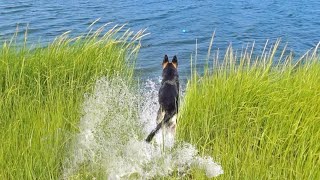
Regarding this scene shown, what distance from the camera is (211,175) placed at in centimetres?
333

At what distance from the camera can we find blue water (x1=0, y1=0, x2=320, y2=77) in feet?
35.4

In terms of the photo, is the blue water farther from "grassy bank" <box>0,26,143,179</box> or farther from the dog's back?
the dog's back

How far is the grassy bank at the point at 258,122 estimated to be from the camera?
3.42 metres

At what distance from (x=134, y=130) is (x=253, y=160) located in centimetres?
137

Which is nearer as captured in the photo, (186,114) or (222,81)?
(186,114)

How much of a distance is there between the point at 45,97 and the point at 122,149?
4.09 ft

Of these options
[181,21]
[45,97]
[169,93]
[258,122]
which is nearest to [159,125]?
[169,93]

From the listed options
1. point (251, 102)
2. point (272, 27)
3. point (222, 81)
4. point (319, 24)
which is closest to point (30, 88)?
point (222, 81)

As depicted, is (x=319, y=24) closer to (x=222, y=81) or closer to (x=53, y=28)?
(x=53, y=28)

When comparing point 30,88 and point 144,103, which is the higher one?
point 30,88

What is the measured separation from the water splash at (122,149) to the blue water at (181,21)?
4.10 m

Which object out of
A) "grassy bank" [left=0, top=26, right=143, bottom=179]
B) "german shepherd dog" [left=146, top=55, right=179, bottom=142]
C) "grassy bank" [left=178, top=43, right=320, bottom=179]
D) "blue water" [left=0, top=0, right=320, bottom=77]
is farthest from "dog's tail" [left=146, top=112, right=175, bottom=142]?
"blue water" [left=0, top=0, right=320, bottom=77]

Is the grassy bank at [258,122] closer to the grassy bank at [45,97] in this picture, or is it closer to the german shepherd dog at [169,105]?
the german shepherd dog at [169,105]

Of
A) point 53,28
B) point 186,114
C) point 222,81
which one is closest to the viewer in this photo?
point 186,114
